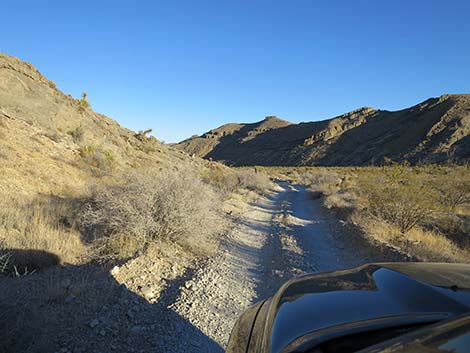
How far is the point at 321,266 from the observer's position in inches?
270

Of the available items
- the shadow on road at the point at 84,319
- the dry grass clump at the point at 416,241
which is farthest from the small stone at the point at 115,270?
the dry grass clump at the point at 416,241

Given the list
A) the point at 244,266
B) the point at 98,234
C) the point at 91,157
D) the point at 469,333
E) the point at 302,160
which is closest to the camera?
the point at 469,333

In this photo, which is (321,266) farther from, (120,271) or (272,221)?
(272,221)

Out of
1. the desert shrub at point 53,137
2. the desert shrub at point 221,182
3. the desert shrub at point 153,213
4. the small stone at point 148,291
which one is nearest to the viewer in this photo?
the small stone at point 148,291

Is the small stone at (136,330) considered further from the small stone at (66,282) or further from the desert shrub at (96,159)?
the desert shrub at (96,159)

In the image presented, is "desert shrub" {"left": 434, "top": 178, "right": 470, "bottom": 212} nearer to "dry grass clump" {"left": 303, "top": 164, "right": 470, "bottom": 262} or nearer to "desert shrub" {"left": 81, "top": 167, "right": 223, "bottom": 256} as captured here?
"dry grass clump" {"left": 303, "top": 164, "right": 470, "bottom": 262}

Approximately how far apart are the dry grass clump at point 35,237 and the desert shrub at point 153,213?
456 mm

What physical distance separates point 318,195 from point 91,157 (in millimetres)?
14042

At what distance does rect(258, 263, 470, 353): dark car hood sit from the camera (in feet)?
4.99

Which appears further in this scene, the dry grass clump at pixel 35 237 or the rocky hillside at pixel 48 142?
the rocky hillside at pixel 48 142

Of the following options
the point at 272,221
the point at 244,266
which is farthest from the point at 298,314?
the point at 272,221

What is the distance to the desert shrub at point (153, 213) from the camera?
20.0 ft

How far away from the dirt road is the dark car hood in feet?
7.26

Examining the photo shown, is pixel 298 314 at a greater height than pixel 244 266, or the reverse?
pixel 298 314
